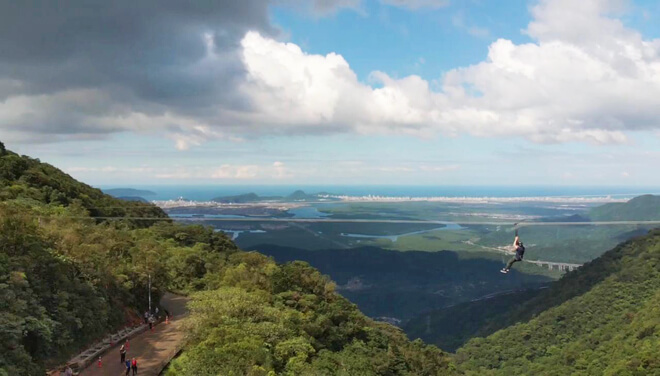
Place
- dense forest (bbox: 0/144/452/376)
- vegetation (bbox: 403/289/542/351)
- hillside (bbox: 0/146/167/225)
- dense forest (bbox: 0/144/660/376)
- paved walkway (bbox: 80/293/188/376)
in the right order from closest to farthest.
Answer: dense forest (bbox: 0/144/452/376)
dense forest (bbox: 0/144/660/376)
paved walkway (bbox: 80/293/188/376)
hillside (bbox: 0/146/167/225)
vegetation (bbox: 403/289/542/351)

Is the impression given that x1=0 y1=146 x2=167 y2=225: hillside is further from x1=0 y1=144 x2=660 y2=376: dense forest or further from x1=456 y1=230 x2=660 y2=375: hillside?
x1=456 y1=230 x2=660 y2=375: hillside

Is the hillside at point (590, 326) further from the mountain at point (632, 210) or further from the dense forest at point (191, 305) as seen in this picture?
the mountain at point (632, 210)

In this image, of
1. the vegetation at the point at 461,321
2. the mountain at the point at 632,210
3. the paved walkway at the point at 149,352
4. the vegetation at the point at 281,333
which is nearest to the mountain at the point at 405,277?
the vegetation at the point at 461,321

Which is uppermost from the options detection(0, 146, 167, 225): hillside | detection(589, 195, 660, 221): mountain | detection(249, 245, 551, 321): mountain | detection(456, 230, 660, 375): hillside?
detection(0, 146, 167, 225): hillside

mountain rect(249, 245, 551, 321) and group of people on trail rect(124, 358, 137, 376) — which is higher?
group of people on trail rect(124, 358, 137, 376)

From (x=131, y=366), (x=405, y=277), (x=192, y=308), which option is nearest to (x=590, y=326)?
(x=192, y=308)

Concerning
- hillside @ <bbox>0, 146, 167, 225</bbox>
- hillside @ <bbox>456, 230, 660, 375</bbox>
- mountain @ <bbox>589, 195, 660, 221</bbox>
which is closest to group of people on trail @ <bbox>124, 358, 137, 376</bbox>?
hillside @ <bbox>0, 146, 167, 225</bbox>

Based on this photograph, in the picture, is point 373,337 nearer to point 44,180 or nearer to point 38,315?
point 38,315
